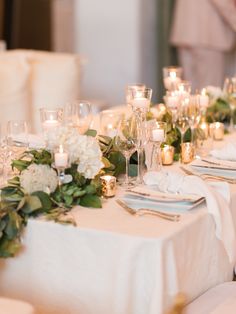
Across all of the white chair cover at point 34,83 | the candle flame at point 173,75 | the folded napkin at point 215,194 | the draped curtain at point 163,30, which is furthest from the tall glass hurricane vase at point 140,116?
the draped curtain at point 163,30

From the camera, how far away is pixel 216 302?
6.61ft

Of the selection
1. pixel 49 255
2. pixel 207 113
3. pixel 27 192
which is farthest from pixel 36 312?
pixel 207 113

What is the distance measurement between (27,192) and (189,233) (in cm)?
45

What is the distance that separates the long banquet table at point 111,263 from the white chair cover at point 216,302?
29 millimetres

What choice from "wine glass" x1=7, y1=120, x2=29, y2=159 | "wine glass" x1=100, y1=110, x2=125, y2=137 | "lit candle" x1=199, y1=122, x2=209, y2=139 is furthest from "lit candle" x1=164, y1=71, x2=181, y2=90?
"wine glass" x1=7, y1=120, x2=29, y2=159

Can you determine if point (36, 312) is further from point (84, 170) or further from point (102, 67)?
point (102, 67)

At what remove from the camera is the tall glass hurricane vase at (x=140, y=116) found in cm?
229

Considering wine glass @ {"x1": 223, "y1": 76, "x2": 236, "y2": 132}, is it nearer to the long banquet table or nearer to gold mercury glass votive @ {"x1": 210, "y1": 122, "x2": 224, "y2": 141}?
gold mercury glass votive @ {"x1": 210, "y1": 122, "x2": 224, "y2": 141}

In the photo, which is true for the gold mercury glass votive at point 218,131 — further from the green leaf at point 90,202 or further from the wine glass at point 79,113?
the green leaf at point 90,202

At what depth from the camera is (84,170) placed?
2090 millimetres

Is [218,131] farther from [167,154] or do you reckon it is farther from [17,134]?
[17,134]

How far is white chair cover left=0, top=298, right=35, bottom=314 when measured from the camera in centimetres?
180

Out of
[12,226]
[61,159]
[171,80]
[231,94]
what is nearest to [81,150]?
[61,159]

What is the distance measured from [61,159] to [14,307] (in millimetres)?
434
